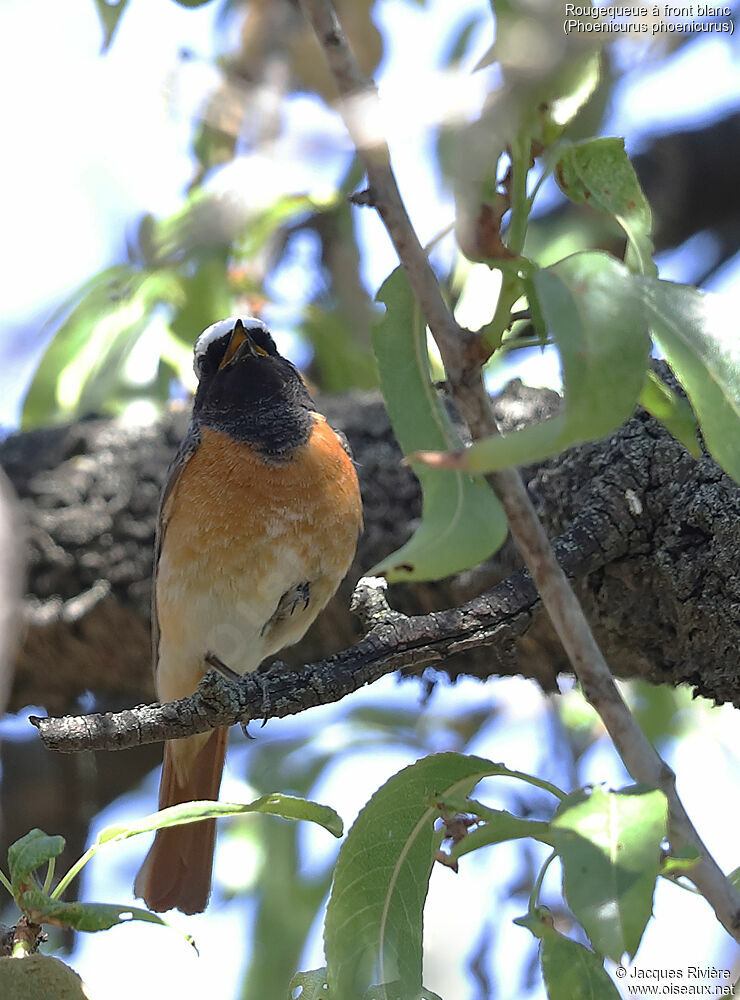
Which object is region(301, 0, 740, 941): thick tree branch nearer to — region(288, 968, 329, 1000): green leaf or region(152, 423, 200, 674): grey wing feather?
region(288, 968, 329, 1000): green leaf

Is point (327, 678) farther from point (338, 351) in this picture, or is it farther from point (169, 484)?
point (338, 351)

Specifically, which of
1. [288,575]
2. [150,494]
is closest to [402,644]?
[288,575]

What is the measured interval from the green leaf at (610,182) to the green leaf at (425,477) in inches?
11.6

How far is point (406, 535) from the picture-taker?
11.9 ft

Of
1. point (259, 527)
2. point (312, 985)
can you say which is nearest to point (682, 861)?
point (312, 985)

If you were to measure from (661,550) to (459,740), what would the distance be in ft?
7.04

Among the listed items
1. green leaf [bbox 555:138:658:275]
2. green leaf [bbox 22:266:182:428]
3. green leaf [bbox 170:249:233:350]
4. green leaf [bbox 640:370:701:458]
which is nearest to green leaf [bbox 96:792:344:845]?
green leaf [bbox 640:370:701:458]

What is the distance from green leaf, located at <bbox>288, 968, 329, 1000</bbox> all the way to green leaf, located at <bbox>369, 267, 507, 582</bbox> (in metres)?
0.79

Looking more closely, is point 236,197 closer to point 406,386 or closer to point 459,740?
point 406,386

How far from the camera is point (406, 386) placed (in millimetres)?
1530

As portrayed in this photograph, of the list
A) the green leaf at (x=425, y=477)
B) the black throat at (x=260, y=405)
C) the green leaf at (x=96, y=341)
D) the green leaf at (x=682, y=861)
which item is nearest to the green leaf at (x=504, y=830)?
the green leaf at (x=682, y=861)

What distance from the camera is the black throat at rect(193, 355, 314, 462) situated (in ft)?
10.9

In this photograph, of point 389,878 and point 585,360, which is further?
point 389,878

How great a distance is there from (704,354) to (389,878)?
3.14 ft
